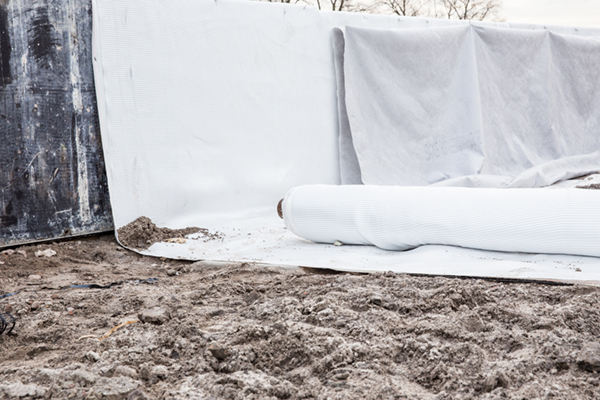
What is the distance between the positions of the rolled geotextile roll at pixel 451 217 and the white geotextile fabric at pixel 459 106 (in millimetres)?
1421

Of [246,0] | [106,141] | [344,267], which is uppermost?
[246,0]

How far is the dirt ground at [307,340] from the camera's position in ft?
3.84

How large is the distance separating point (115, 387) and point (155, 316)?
17.5 inches

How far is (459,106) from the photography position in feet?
14.5

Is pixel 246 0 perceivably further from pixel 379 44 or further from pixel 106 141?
pixel 106 141

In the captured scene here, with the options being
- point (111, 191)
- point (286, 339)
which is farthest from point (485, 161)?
point (286, 339)

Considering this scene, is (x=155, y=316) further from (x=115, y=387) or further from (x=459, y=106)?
(x=459, y=106)

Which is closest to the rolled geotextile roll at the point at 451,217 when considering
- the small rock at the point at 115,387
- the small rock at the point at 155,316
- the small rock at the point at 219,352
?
the small rock at the point at 155,316

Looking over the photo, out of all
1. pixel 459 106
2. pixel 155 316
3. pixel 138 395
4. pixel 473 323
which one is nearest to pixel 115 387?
pixel 138 395

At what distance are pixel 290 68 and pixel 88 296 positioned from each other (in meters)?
2.44

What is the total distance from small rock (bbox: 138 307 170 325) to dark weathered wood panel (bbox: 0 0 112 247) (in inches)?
57.5

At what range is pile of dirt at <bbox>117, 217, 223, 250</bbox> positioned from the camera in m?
2.86

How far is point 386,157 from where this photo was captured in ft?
13.5

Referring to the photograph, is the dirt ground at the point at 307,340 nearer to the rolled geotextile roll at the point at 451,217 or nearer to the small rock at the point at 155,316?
the small rock at the point at 155,316
